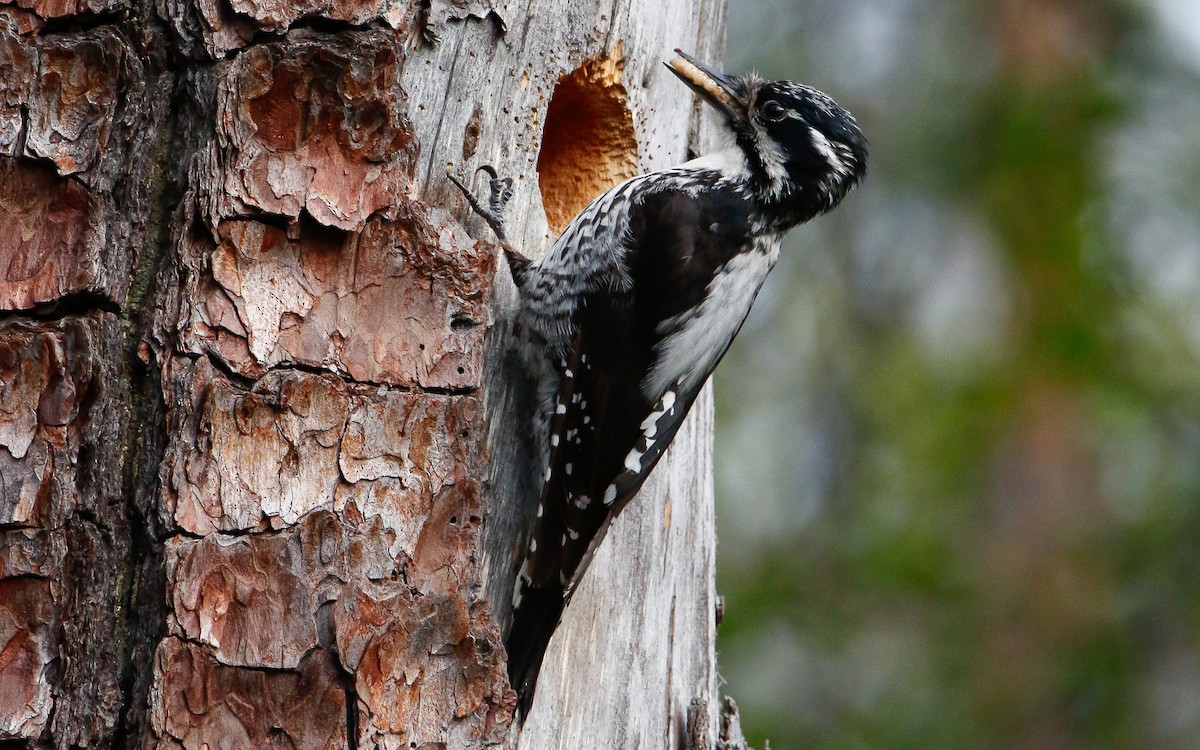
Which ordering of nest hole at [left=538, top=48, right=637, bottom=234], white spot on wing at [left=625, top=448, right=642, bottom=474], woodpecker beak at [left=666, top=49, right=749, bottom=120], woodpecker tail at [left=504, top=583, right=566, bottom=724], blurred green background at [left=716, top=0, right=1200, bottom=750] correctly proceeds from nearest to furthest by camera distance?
woodpecker tail at [left=504, top=583, right=566, bottom=724] → white spot on wing at [left=625, top=448, right=642, bottom=474] → nest hole at [left=538, top=48, right=637, bottom=234] → woodpecker beak at [left=666, top=49, right=749, bottom=120] → blurred green background at [left=716, top=0, right=1200, bottom=750]

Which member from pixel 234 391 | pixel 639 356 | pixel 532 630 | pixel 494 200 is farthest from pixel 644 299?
pixel 234 391

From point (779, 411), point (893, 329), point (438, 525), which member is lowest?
point (438, 525)

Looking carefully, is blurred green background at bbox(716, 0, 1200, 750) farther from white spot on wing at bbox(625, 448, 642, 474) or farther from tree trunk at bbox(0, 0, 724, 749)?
tree trunk at bbox(0, 0, 724, 749)

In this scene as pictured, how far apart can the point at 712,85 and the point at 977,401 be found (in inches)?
212

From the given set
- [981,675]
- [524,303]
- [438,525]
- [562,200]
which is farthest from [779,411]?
[438,525]

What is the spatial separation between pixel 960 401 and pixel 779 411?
3.90 feet

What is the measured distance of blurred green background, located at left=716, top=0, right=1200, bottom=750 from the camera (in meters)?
7.38

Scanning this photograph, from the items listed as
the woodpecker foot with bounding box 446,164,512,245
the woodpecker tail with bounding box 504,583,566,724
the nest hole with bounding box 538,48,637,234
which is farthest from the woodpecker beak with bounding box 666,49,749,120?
the woodpecker tail with bounding box 504,583,566,724

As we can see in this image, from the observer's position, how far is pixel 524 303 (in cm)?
288

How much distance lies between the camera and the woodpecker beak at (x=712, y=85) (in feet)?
10.3

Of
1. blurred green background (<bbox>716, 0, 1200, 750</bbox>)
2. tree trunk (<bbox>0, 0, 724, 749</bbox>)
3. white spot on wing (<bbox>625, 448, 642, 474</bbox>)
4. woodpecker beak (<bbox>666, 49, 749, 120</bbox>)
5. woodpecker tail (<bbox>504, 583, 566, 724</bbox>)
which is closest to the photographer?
tree trunk (<bbox>0, 0, 724, 749</bbox>)

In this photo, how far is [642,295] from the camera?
3062 mm

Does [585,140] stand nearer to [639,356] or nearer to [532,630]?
[639,356]

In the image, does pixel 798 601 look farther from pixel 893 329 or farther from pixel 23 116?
pixel 23 116
